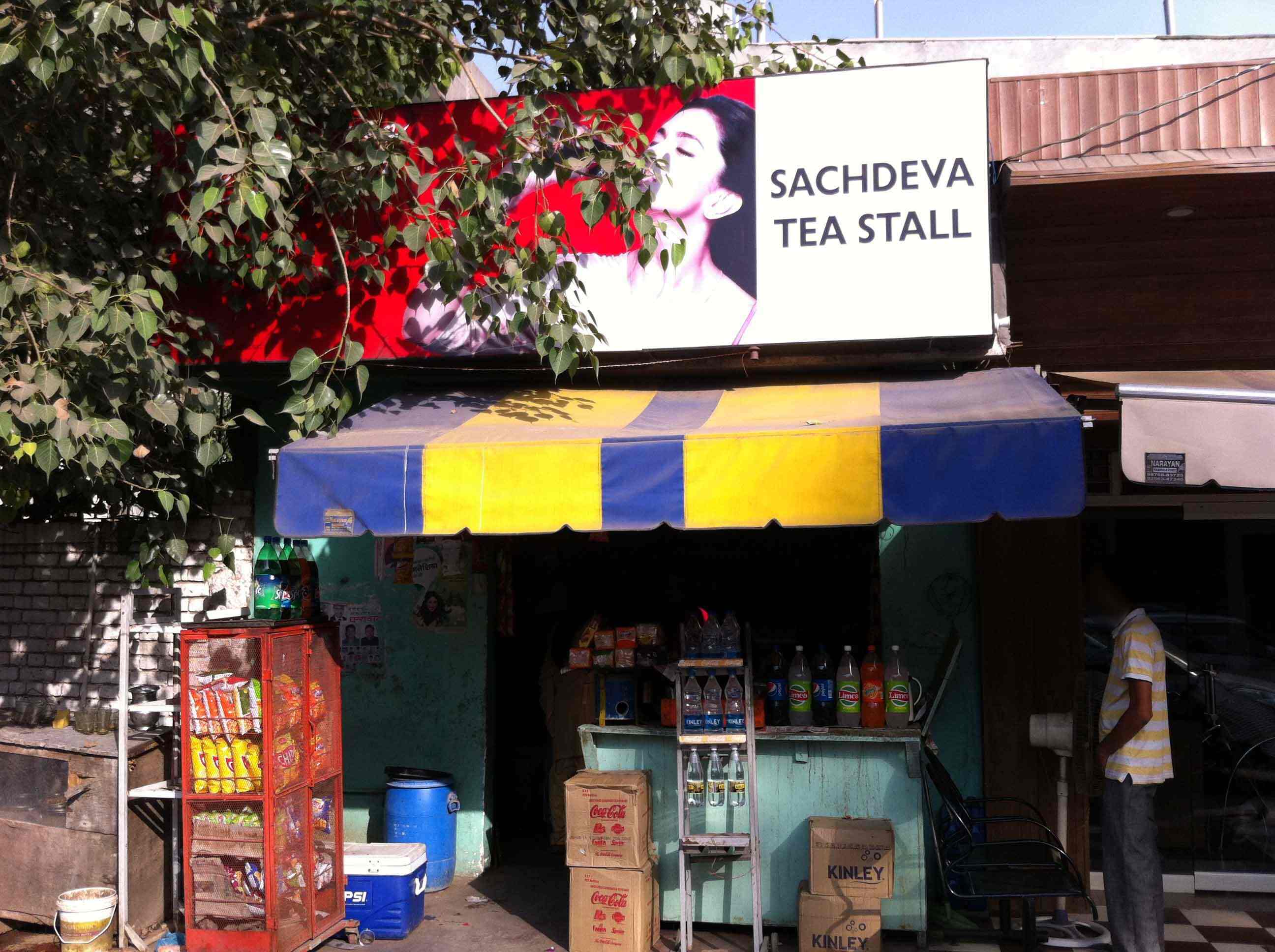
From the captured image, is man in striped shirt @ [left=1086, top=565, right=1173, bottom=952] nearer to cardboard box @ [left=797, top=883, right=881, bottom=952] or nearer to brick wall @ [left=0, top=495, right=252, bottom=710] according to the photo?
cardboard box @ [left=797, top=883, right=881, bottom=952]

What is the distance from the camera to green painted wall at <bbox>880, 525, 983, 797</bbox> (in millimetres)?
6391

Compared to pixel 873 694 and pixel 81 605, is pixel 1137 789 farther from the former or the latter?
pixel 81 605

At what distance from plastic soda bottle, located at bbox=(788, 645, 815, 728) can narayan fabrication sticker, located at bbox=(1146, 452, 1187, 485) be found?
86.1 inches

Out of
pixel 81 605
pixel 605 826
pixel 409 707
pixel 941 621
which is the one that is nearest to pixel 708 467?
pixel 605 826

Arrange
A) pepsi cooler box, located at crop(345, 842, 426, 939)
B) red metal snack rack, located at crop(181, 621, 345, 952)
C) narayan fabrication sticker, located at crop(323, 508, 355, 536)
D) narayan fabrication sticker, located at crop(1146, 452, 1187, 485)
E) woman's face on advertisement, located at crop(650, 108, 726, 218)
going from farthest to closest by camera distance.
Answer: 1. woman's face on advertisement, located at crop(650, 108, 726, 218)
2. pepsi cooler box, located at crop(345, 842, 426, 939)
3. red metal snack rack, located at crop(181, 621, 345, 952)
4. narayan fabrication sticker, located at crop(323, 508, 355, 536)
5. narayan fabrication sticker, located at crop(1146, 452, 1187, 485)

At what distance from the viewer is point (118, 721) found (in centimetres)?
602

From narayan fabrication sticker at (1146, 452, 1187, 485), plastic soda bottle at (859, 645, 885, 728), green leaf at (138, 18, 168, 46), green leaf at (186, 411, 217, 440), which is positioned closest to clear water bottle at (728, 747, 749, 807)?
plastic soda bottle at (859, 645, 885, 728)

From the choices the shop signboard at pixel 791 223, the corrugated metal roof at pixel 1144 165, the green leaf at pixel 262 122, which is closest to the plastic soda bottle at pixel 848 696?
the shop signboard at pixel 791 223

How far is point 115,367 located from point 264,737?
198cm

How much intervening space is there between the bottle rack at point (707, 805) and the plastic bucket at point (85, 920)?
3.09m

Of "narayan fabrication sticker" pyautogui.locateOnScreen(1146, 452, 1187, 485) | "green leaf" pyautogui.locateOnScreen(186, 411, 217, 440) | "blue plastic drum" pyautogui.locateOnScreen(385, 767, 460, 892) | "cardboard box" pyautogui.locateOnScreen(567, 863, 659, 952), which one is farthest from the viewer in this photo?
"blue plastic drum" pyautogui.locateOnScreen(385, 767, 460, 892)

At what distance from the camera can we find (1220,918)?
20.3 ft

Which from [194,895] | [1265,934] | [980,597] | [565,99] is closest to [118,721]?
[194,895]

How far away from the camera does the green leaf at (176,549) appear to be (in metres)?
6.43
